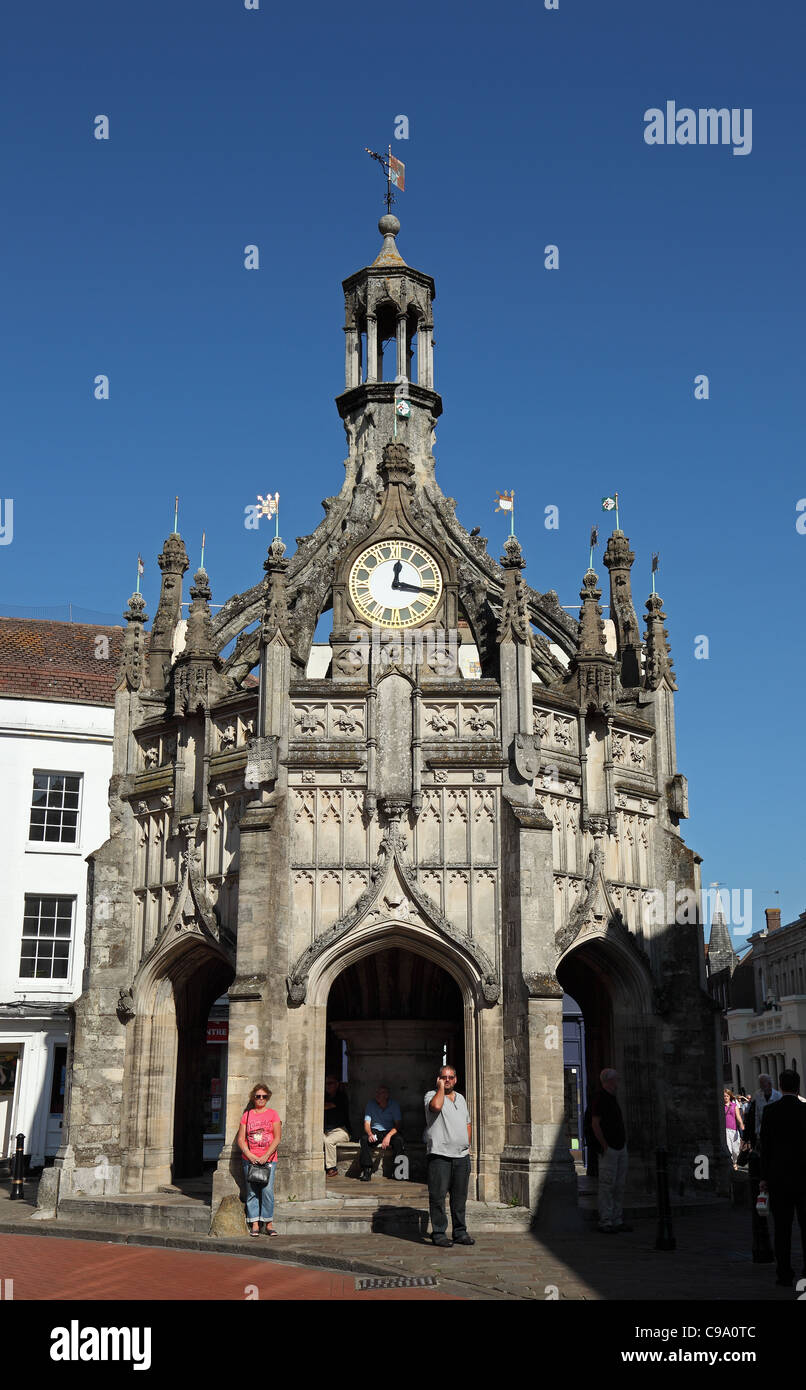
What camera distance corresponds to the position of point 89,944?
23.1 m

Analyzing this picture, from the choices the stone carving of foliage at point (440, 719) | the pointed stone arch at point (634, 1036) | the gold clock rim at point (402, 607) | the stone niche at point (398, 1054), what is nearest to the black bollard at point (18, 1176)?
the stone niche at point (398, 1054)

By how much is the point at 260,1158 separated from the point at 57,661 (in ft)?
76.2

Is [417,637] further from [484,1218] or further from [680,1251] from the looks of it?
[680,1251]

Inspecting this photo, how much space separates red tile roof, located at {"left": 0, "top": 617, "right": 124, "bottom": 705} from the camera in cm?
3547

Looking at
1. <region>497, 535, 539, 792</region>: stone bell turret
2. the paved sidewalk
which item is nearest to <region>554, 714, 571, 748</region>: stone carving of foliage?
<region>497, 535, 539, 792</region>: stone bell turret

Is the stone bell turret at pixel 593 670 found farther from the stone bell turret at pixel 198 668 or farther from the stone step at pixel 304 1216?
the stone step at pixel 304 1216

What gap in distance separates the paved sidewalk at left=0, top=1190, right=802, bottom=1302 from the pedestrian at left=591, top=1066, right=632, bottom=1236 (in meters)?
0.29

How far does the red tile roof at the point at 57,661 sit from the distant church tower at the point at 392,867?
1052cm

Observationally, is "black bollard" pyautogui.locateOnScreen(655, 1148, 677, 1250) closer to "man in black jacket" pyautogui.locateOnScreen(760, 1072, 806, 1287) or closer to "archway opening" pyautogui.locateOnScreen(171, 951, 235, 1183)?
"man in black jacket" pyautogui.locateOnScreen(760, 1072, 806, 1287)

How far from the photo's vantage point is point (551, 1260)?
47.2 feet

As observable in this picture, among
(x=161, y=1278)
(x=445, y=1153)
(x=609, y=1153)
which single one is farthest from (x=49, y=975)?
(x=161, y=1278)

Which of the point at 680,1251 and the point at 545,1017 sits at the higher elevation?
the point at 545,1017
